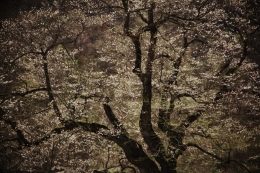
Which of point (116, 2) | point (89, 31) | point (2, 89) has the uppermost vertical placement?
point (89, 31)

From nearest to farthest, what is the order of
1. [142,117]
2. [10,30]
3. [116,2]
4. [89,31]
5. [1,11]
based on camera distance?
[142,117] < [116,2] < [10,30] < [1,11] < [89,31]

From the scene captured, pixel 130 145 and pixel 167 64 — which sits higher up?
pixel 167 64

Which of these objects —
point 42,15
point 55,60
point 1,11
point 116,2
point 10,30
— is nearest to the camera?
point 116,2

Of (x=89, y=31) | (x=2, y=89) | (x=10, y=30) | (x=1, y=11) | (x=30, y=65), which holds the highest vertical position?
(x=89, y=31)

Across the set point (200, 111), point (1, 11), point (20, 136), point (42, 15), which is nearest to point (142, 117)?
point (200, 111)

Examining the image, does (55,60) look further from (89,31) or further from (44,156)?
(89,31)

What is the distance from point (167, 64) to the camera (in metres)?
9.46

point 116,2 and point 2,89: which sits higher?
point 116,2

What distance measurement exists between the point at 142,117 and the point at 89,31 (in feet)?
48.9

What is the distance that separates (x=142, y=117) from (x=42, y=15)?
6.13 meters

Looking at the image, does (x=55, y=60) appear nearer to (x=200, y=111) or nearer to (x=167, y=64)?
(x=167, y=64)

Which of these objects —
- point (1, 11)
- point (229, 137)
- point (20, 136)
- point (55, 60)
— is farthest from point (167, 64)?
point (1, 11)

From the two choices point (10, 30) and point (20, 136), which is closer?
point (20, 136)

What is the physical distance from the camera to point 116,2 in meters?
8.80
